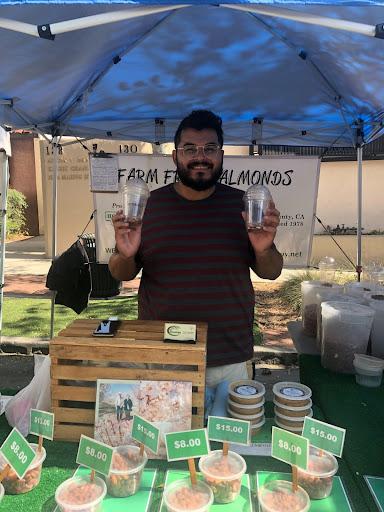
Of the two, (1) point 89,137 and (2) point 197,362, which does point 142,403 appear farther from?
(1) point 89,137

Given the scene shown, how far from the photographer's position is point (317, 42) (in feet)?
7.68

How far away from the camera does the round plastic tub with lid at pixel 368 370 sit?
5.84 feet

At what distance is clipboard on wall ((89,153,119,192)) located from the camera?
4.00 meters

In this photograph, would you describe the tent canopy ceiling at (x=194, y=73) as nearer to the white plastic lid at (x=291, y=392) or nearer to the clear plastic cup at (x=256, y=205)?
the clear plastic cup at (x=256, y=205)

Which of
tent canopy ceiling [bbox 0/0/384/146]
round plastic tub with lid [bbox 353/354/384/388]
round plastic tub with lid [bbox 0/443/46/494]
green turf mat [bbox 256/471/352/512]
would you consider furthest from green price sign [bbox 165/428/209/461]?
tent canopy ceiling [bbox 0/0/384/146]

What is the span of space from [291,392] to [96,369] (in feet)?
2.25

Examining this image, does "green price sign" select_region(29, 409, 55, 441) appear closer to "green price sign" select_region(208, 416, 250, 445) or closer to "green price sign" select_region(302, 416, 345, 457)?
"green price sign" select_region(208, 416, 250, 445)

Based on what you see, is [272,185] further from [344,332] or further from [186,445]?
[186,445]

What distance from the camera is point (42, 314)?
19.2 ft

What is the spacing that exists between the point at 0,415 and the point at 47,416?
569 millimetres

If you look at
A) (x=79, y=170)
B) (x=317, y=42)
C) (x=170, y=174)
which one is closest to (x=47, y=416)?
(x=317, y=42)

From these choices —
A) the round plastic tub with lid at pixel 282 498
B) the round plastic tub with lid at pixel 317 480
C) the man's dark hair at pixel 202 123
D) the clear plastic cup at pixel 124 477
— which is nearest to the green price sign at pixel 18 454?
the clear plastic cup at pixel 124 477

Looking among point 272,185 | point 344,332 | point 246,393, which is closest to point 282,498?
point 246,393

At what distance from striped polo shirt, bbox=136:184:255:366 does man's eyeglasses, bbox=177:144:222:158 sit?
21 cm
